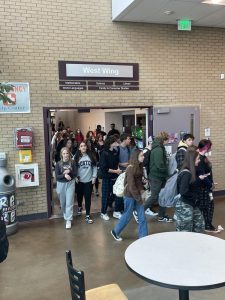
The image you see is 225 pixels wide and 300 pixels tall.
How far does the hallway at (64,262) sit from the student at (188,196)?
0.91 meters

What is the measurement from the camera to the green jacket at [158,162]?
549cm

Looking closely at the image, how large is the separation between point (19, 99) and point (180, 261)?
4.39m

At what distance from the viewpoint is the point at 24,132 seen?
5.61 m

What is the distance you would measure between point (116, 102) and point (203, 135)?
2.25 m

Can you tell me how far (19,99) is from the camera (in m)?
5.70

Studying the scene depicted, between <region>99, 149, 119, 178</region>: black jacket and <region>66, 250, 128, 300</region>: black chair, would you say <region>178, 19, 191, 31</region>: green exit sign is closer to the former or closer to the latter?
<region>99, 149, 119, 178</region>: black jacket

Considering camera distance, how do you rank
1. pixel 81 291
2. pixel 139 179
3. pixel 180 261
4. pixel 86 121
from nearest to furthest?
pixel 81 291
pixel 180 261
pixel 139 179
pixel 86 121

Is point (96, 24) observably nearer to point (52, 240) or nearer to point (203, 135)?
point (203, 135)

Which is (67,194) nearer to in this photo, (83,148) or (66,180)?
(66,180)

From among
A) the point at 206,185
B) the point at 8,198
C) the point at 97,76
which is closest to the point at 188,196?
the point at 206,185

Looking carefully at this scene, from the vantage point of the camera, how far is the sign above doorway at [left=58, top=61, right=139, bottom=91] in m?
5.97

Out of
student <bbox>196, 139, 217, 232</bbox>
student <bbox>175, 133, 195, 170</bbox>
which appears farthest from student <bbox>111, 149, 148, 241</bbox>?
student <bbox>175, 133, 195, 170</bbox>

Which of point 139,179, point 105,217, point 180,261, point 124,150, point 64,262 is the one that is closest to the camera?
point 180,261

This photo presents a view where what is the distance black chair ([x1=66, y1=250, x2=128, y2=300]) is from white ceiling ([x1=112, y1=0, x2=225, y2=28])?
4.59 meters
